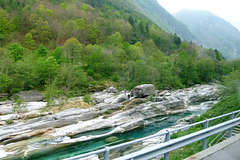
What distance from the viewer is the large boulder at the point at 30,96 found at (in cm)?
3675

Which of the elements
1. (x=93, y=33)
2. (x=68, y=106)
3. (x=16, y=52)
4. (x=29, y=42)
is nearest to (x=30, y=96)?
(x=68, y=106)

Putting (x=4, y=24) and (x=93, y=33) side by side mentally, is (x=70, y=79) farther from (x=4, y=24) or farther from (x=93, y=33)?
(x=4, y=24)

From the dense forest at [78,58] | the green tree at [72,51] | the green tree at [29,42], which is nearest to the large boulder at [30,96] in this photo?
the dense forest at [78,58]

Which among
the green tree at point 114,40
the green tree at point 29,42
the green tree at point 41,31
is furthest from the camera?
the green tree at point 114,40

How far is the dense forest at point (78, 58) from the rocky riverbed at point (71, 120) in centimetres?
727

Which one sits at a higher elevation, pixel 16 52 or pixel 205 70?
pixel 16 52

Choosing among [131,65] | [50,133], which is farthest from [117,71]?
[50,133]

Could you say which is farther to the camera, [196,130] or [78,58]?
[78,58]

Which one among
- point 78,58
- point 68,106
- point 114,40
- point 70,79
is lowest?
point 68,106

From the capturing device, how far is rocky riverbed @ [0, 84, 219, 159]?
2005 centimetres

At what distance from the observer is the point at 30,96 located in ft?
124

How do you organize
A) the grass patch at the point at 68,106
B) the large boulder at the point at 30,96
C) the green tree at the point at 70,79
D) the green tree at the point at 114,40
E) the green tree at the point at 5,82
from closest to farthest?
the grass patch at the point at 68,106 < the green tree at the point at 5,82 < the large boulder at the point at 30,96 < the green tree at the point at 70,79 < the green tree at the point at 114,40

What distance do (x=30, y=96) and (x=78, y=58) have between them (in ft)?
76.3

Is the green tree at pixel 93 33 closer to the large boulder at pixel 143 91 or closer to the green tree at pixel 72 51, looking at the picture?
the green tree at pixel 72 51
